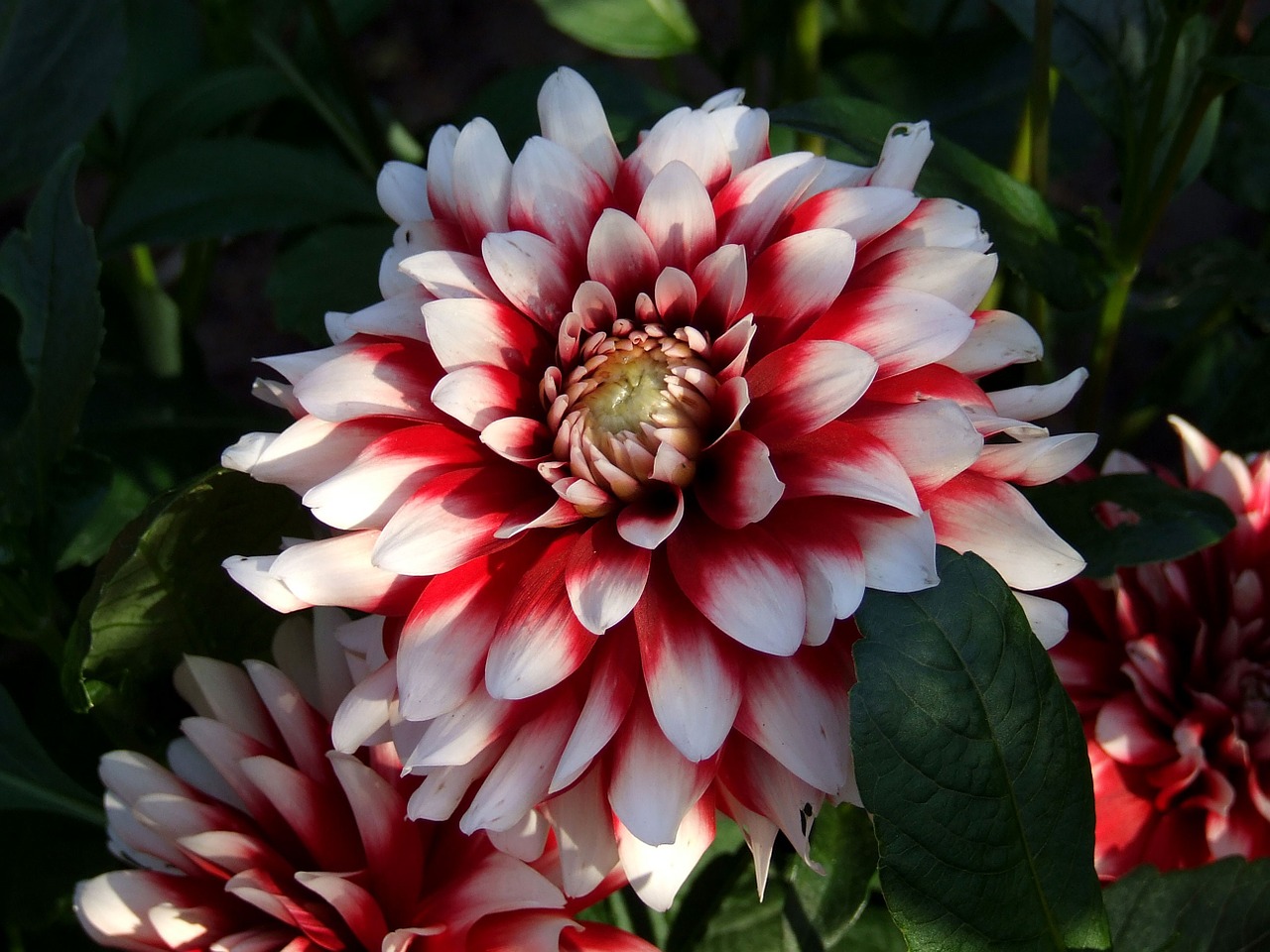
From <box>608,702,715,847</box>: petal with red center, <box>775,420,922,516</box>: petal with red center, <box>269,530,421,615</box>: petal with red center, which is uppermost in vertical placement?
<box>775,420,922,516</box>: petal with red center

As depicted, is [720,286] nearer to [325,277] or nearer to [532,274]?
[532,274]

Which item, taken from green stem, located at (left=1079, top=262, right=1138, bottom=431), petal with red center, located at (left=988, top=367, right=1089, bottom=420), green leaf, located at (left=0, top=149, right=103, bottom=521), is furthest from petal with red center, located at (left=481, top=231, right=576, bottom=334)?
green stem, located at (left=1079, top=262, right=1138, bottom=431)

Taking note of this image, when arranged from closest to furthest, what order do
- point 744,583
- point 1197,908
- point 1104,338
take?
point 744,583
point 1197,908
point 1104,338

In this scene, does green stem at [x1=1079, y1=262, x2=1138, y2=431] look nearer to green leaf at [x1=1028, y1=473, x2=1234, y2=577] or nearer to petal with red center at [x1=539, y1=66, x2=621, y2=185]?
green leaf at [x1=1028, y1=473, x2=1234, y2=577]

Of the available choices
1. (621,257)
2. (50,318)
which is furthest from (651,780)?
(50,318)

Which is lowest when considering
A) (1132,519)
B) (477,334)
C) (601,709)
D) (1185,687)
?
(1185,687)

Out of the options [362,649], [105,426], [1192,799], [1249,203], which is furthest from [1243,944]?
[105,426]
